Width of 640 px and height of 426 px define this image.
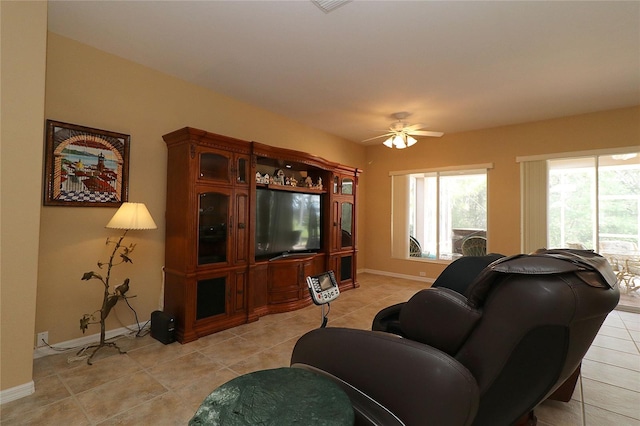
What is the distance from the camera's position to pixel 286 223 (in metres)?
4.03

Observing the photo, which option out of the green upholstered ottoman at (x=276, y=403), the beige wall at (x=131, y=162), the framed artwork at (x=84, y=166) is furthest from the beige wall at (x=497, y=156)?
the green upholstered ottoman at (x=276, y=403)

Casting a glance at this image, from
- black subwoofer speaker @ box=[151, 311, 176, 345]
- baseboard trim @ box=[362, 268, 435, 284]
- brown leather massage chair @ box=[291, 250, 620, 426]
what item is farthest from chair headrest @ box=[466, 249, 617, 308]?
baseboard trim @ box=[362, 268, 435, 284]

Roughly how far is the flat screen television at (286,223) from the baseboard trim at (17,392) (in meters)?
2.16

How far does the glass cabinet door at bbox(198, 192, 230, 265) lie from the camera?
3014 millimetres

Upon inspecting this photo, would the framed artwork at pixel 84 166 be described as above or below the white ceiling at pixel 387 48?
below

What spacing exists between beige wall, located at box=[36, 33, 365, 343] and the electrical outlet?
1.3 inches

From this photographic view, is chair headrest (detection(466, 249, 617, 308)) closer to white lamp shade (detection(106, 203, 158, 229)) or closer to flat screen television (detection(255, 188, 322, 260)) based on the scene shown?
white lamp shade (detection(106, 203, 158, 229))

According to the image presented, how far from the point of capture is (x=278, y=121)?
457cm

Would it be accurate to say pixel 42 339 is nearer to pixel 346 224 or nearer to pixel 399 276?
pixel 346 224

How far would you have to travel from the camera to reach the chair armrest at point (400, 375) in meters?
0.95

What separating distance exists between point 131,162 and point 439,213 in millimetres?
4985

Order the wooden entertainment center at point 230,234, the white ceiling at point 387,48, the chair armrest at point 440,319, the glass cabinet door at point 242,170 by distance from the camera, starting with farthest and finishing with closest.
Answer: the glass cabinet door at point 242,170 < the wooden entertainment center at point 230,234 < the white ceiling at point 387,48 < the chair armrest at point 440,319

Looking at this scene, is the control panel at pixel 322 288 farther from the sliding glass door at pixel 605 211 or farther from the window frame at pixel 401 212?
the sliding glass door at pixel 605 211

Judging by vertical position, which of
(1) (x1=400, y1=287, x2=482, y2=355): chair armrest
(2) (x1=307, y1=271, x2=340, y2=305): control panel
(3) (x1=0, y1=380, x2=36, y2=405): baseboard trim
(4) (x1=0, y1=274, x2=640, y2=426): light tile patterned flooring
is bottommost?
(4) (x1=0, y1=274, x2=640, y2=426): light tile patterned flooring
